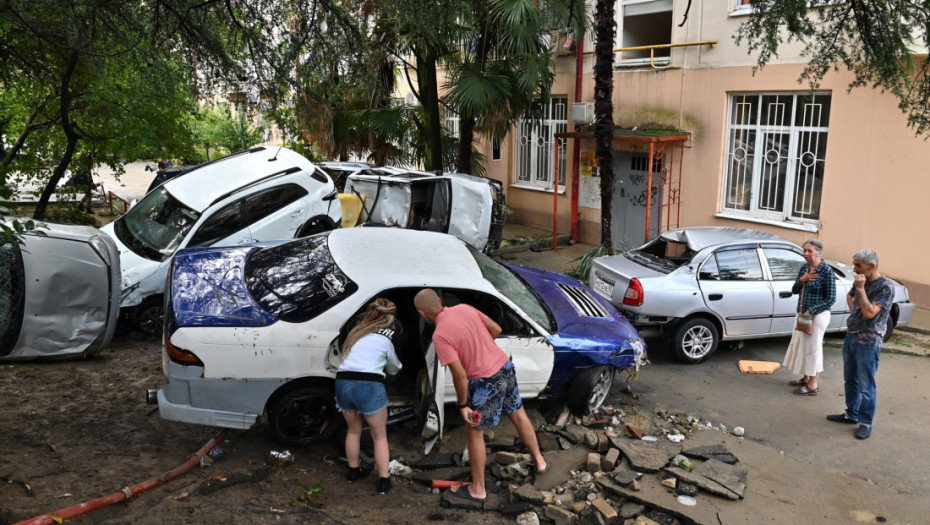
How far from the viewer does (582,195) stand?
15.9 metres

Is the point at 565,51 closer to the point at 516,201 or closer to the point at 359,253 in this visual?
the point at 516,201

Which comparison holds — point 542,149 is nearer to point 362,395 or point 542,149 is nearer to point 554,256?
point 554,256

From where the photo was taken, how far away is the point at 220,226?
9281 millimetres

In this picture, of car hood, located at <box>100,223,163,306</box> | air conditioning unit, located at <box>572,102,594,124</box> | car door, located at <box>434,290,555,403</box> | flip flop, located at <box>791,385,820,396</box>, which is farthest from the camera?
air conditioning unit, located at <box>572,102,594,124</box>

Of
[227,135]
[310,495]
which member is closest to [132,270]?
[310,495]

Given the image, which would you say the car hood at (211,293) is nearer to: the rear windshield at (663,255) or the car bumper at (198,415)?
the car bumper at (198,415)

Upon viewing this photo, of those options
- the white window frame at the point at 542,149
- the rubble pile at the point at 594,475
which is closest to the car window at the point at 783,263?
the rubble pile at the point at 594,475

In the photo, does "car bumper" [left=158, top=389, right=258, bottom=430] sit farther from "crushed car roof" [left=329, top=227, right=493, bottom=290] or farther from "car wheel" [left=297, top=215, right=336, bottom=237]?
"car wheel" [left=297, top=215, right=336, bottom=237]

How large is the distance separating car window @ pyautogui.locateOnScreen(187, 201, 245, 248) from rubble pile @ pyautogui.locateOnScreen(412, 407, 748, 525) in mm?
4605

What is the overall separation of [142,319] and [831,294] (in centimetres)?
743

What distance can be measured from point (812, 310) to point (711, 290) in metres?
1.23

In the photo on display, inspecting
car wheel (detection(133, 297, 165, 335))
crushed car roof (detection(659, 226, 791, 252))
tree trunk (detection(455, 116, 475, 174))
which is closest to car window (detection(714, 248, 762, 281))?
crushed car roof (detection(659, 226, 791, 252))

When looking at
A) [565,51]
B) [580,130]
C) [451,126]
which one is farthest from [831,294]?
[451,126]

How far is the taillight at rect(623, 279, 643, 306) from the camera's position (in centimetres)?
857
